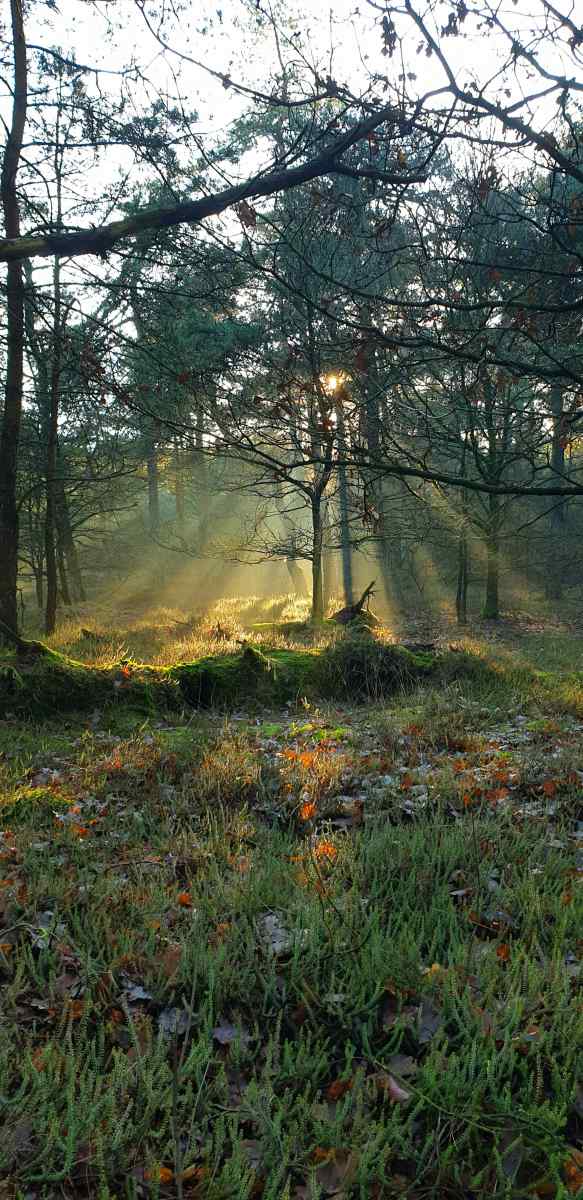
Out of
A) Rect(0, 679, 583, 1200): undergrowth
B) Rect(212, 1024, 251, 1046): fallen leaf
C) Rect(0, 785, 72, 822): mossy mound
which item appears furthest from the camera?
Rect(0, 785, 72, 822): mossy mound

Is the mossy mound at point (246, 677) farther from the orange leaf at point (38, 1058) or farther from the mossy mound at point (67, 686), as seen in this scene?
the orange leaf at point (38, 1058)

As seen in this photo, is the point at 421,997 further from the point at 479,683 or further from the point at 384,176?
the point at 479,683

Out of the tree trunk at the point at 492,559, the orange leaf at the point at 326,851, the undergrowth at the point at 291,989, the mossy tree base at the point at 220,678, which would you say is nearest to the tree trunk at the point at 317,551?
the tree trunk at the point at 492,559

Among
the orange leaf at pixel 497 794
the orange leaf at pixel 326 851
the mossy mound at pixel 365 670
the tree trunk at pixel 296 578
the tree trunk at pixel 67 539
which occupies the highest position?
the tree trunk at pixel 67 539

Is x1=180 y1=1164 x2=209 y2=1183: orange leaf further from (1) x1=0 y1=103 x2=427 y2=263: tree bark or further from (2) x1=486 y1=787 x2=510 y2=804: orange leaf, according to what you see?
(1) x1=0 y1=103 x2=427 y2=263: tree bark

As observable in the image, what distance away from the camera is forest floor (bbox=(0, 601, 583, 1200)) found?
6.64 feet

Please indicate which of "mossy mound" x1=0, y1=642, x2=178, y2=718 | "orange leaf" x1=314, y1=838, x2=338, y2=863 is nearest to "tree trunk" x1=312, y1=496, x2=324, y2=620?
Answer: "mossy mound" x1=0, y1=642, x2=178, y2=718

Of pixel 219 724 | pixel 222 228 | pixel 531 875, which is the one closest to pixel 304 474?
pixel 219 724

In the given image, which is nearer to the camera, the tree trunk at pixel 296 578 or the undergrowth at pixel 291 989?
the undergrowth at pixel 291 989

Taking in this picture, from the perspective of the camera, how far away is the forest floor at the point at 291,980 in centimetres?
202

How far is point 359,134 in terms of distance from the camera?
142 inches

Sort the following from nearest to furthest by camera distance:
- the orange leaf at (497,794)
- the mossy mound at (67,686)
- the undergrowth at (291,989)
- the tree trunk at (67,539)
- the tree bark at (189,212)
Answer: the undergrowth at (291,989), the tree bark at (189,212), the orange leaf at (497,794), the mossy mound at (67,686), the tree trunk at (67,539)

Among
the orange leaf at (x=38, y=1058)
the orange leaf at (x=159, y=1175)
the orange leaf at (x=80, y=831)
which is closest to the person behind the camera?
the orange leaf at (x=159, y=1175)

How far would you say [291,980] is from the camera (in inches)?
108
